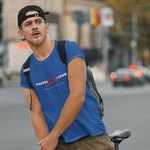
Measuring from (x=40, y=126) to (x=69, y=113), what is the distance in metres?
0.34

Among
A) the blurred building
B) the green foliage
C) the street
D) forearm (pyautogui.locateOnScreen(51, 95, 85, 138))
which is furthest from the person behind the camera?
the green foliage

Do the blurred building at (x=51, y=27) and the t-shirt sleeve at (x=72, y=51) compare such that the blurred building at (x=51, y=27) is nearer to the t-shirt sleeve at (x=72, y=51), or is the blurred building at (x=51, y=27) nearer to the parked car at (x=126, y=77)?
the parked car at (x=126, y=77)

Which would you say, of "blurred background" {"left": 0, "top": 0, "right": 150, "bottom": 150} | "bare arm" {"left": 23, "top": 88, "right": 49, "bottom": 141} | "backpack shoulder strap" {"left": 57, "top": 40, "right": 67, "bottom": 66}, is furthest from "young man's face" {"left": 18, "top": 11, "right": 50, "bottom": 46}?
"blurred background" {"left": 0, "top": 0, "right": 150, "bottom": 150}

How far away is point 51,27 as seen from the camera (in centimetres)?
4181

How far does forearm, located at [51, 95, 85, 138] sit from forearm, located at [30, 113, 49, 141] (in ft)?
0.71

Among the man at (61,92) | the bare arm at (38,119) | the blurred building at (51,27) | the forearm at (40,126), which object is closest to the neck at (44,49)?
the man at (61,92)

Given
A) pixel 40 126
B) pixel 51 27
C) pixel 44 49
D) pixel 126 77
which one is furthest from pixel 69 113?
pixel 51 27

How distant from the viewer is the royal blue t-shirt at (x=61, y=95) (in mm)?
2207

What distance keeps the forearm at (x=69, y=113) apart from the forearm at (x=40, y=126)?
0.71 ft

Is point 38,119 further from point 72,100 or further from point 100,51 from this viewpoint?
point 100,51

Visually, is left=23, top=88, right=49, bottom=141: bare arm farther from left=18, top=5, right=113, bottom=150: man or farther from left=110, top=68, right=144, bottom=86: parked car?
left=110, top=68, right=144, bottom=86: parked car

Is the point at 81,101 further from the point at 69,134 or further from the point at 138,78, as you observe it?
the point at 138,78

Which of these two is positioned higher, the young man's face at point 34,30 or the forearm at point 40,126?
the young man's face at point 34,30

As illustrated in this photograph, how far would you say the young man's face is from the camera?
7.23ft
